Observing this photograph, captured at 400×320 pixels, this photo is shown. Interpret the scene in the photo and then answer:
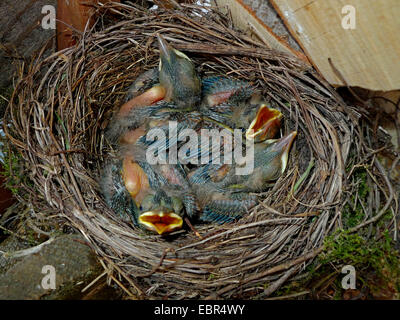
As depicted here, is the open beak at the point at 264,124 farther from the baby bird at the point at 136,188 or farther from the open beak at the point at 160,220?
the open beak at the point at 160,220

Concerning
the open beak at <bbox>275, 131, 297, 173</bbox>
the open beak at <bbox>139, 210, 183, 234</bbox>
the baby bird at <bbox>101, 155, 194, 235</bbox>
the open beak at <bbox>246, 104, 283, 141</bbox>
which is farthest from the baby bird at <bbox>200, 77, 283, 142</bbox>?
the open beak at <bbox>139, 210, 183, 234</bbox>

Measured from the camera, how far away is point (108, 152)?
1679 millimetres

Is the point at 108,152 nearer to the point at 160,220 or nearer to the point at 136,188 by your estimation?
the point at 136,188

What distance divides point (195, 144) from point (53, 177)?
59 centimetres

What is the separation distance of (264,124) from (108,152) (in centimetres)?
74

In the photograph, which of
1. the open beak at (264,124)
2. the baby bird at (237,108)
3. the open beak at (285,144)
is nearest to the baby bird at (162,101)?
the baby bird at (237,108)

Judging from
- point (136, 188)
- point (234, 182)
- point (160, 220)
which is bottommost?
point (234, 182)

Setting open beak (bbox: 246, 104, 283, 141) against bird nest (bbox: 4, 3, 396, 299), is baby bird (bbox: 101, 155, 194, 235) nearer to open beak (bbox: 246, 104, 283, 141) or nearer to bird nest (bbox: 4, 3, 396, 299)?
bird nest (bbox: 4, 3, 396, 299)

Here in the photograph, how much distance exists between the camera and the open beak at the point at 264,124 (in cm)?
153

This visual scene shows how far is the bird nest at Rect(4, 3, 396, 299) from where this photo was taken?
1.23 m

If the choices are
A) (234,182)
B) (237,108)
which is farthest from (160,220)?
(237,108)

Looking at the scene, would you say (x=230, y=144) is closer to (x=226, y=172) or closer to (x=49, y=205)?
(x=226, y=172)

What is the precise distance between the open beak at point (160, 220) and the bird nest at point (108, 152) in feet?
0.27

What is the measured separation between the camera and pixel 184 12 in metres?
1.66
